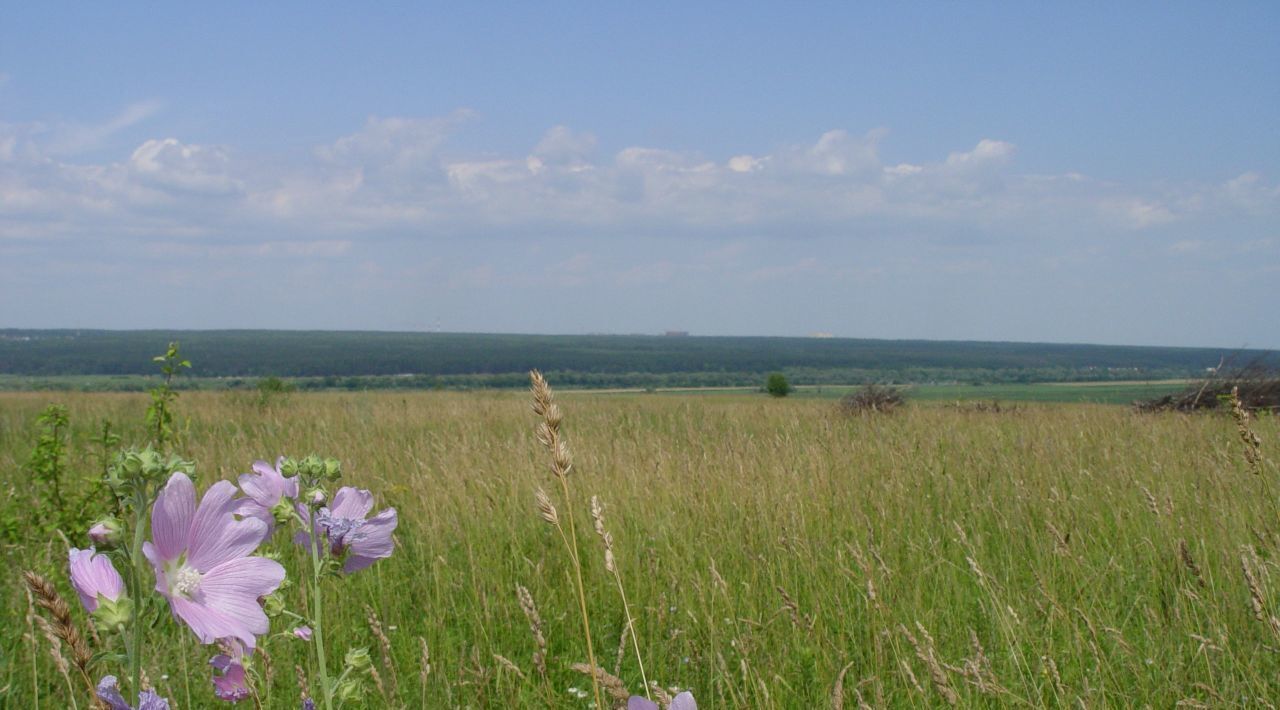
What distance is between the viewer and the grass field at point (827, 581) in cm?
262

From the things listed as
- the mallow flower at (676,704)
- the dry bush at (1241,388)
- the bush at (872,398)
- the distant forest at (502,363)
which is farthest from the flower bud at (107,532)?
the distant forest at (502,363)

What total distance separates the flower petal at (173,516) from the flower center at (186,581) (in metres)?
0.02

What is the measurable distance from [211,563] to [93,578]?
0.42ft

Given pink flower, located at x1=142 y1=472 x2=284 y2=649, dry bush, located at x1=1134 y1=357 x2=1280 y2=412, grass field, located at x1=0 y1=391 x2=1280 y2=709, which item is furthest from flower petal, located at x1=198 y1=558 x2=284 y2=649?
dry bush, located at x1=1134 y1=357 x2=1280 y2=412

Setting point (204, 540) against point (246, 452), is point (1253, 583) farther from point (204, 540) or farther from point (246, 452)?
point (246, 452)

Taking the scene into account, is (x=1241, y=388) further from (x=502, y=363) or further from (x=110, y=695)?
(x=502, y=363)

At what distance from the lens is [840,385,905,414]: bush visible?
1466 centimetres

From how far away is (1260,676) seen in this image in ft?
8.45

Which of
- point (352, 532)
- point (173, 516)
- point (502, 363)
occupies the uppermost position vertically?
point (173, 516)

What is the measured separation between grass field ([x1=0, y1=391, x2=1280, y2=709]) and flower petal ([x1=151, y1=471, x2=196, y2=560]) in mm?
655

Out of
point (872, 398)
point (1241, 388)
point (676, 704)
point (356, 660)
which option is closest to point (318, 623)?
point (356, 660)

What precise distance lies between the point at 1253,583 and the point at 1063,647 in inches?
53.8

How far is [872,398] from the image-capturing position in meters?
15.2

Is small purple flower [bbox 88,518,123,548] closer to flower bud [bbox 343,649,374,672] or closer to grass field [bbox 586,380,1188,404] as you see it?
flower bud [bbox 343,649,374,672]
